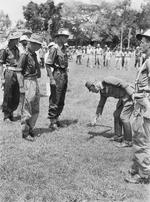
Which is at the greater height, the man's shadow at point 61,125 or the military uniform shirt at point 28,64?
the military uniform shirt at point 28,64

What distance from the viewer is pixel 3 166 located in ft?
18.0

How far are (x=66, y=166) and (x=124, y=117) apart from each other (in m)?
1.66

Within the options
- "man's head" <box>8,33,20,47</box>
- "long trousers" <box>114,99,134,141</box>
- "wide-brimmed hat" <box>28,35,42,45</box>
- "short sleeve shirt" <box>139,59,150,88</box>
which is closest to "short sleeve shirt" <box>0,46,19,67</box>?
"man's head" <box>8,33,20,47</box>

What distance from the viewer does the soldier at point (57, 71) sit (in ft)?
24.4

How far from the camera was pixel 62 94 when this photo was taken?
7848 millimetres

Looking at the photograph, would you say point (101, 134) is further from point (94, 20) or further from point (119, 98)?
point (94, 20)

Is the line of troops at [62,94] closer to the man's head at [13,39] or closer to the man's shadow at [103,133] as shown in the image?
the man's head at [13,39]

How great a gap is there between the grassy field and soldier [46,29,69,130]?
44 centimetres

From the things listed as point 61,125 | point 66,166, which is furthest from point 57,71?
point 66,166

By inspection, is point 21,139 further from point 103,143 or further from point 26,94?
point 103,143

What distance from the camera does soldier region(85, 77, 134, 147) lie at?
6453mm

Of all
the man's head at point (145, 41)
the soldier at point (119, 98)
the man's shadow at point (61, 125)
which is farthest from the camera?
the man's shadow at point (61, 125)

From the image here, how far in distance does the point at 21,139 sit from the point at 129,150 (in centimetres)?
194

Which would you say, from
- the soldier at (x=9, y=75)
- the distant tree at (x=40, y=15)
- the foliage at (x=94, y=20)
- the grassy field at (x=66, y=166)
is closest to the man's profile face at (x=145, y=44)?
the grassy field at (x=66, y=166)
